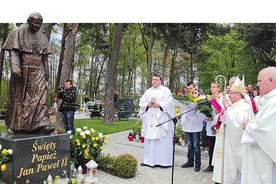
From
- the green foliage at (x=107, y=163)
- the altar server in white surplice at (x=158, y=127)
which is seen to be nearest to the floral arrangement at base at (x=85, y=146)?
the green foliage at (x=107, y=163)

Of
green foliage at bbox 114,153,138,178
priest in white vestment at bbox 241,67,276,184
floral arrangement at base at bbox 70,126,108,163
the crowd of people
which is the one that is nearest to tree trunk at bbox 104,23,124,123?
the crowd of people

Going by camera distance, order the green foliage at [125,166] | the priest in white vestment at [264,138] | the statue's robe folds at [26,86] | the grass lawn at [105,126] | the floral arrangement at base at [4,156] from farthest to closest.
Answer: the grass lawn at [105,126] < the green foliage at [125,166] < the statue's robe folds at [26,86] < the floral arrangement at base at [4,156] < the priest in white vestment at [264,138]

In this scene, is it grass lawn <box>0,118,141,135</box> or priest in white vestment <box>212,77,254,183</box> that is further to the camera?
grass lawn <box>0,118,141,135</box>

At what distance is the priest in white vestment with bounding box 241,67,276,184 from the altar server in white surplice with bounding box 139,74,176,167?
373cm

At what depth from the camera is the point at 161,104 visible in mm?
7449

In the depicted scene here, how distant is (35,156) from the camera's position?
5043 mm

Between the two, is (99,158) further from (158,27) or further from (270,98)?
(158,27)

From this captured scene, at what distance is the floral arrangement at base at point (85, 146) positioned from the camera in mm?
6258

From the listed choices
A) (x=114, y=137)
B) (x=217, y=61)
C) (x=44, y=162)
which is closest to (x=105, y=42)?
(x=217, y=61)

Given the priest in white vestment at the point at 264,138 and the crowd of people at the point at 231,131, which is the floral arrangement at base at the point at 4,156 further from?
the priest in white vestment at the point at 264,138

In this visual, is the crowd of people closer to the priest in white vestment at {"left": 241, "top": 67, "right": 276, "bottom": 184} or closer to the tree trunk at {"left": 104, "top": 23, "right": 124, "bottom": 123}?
the priest in white vestment at {"left": 241, "top": 67, "right": 276, "bottom": 184}

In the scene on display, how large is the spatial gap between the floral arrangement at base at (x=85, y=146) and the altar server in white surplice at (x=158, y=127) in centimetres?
140

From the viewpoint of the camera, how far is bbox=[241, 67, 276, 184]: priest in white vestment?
3490mm

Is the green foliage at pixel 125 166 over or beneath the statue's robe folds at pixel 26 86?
beneath
